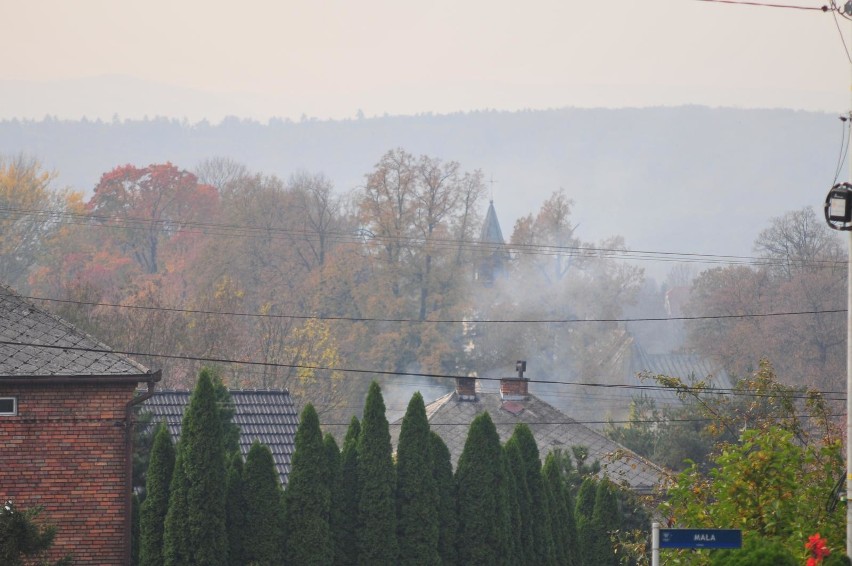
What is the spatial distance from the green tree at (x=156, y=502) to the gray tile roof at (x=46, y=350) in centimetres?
161

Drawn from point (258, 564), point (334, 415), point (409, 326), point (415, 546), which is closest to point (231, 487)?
point (258, 564)

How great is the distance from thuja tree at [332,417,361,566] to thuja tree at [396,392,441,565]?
794mm

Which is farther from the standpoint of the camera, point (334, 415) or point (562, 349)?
point (562, 349)

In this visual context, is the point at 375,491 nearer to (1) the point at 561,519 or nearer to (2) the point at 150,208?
(1) the point at 561,519

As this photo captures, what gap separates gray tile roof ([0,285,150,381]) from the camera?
22.5 meters

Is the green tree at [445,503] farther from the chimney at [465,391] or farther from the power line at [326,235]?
the power line at [326,235]

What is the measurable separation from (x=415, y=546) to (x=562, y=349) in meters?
52.7

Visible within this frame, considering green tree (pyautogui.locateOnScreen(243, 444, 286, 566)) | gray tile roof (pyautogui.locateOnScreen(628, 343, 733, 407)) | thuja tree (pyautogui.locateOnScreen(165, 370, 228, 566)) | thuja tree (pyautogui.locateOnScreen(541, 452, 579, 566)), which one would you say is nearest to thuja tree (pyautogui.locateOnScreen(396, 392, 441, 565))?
green tree (pyautogui.locateOnScreen(243, 444, 286, 566))

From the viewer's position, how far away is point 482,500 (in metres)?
26.7

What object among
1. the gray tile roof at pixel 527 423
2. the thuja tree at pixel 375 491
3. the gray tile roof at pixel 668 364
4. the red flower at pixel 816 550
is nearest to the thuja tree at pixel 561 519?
the thuja tree at pixel 375 491

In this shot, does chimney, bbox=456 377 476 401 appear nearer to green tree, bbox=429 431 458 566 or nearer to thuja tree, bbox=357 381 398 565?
green tree, bbox=429 431 458 566

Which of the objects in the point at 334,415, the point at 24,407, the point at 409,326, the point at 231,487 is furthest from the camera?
the point at 409,326

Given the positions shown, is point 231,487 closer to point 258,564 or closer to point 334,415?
point 258,564

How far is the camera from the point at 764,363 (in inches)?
1041
